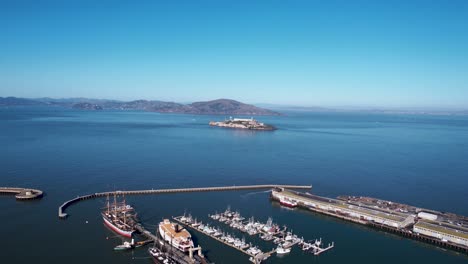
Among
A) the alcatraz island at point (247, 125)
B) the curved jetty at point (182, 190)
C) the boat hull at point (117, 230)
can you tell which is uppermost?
the alcatraz island at point (247, 125)

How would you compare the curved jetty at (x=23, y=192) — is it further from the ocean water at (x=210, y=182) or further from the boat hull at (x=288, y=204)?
the boat hull at (x=288, y=204)

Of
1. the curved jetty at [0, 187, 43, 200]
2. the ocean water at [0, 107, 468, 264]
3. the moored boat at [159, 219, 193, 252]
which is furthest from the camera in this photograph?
the curved jetty at [0, 187, 43, 200]

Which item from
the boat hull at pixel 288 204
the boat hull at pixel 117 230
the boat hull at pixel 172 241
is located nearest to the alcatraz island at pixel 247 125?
the boat hull at pixel 288 204

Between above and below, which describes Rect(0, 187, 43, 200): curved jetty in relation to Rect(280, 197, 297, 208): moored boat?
above

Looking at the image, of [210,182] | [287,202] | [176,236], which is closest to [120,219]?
[176,236]

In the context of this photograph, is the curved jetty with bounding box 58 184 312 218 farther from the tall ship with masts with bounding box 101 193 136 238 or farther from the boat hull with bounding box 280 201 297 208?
the boat hull with bounding box 280 201 297 208

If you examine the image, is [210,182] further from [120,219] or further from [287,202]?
[120,219]

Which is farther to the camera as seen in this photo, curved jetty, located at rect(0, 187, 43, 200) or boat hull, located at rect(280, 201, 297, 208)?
boat hull, located at rect(280, 201, 297, 208)

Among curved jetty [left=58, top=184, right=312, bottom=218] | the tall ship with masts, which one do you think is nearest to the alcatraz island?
curved jetty [left=58, top=184, right=312, bottom=218]
